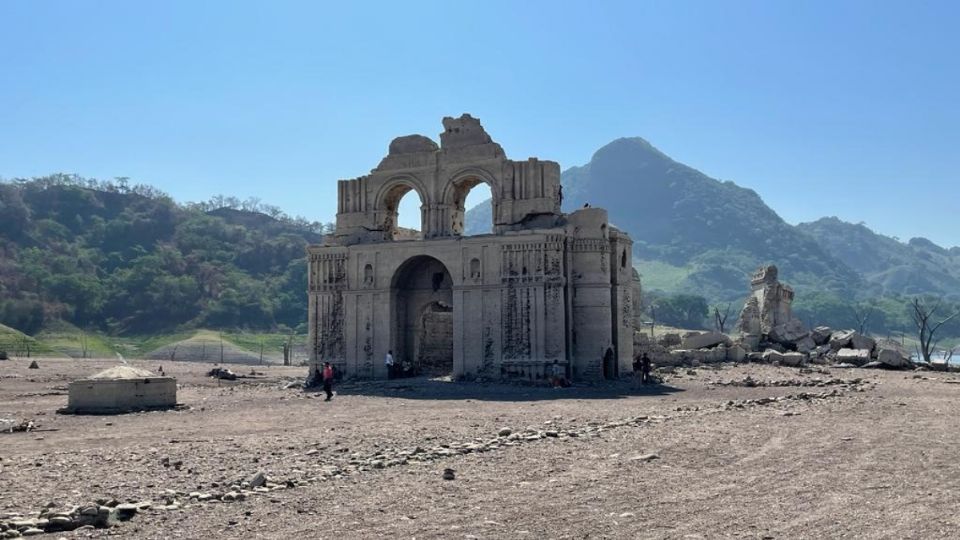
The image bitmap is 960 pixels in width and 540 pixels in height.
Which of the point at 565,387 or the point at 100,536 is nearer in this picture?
the point at 100,536

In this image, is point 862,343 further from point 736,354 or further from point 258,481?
point 258,481

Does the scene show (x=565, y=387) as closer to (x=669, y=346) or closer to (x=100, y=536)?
(x=669, y=346)

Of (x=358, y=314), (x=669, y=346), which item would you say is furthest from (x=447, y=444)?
(x=669, y=346)

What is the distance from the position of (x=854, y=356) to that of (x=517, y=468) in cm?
3196

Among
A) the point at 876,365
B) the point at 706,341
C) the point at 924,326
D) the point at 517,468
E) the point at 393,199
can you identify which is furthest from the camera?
the point at 924,326

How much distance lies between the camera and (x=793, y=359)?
41.3m

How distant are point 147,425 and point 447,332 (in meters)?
22.6

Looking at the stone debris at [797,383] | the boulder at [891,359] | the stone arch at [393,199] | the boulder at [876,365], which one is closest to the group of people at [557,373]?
the stone debris at [797,383]

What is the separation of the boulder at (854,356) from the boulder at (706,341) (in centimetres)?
524

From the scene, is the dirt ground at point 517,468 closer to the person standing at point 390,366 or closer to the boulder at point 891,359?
the person standing at point 390,366

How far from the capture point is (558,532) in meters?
9.97

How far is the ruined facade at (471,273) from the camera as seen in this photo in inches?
1331

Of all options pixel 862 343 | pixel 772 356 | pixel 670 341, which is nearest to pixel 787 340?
pixel 862 343

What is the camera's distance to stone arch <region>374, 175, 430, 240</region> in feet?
123
